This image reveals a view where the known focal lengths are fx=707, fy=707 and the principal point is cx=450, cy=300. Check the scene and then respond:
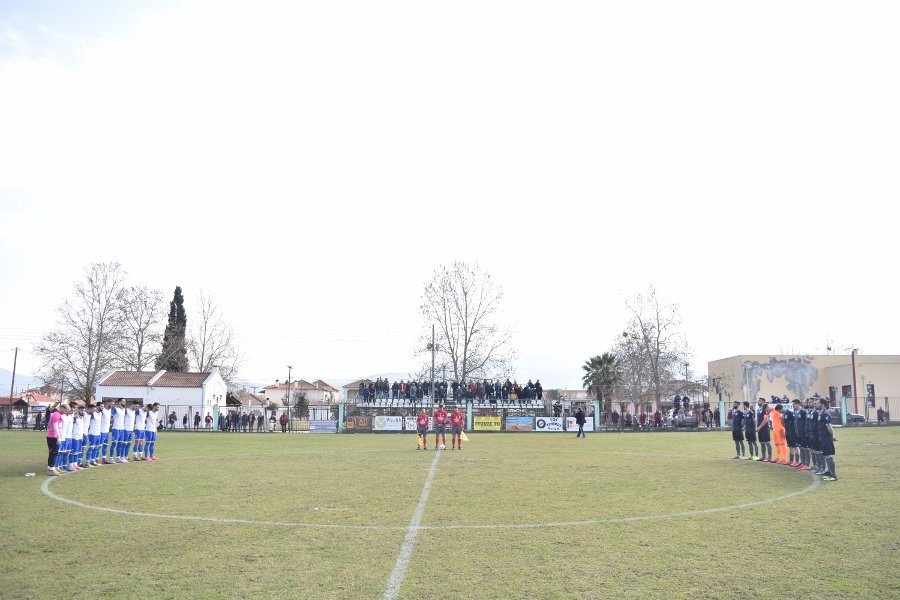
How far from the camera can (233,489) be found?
15.9m

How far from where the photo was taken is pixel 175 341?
77.9 m

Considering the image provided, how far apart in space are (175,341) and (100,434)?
59043mm

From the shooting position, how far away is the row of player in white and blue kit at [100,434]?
65.7 ft

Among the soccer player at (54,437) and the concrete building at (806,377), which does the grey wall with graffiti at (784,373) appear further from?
the soccer player at (54,437)

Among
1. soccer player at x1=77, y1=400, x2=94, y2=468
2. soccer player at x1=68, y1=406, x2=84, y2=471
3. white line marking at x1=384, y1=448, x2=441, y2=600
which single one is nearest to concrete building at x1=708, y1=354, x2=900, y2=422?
soccer player at x1=77, y1=400, x2=94, y2=468

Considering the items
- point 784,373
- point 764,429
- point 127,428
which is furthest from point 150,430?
point 784,373

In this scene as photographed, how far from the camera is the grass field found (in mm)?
7703

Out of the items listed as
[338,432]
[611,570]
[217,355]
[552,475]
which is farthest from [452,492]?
[217,355]

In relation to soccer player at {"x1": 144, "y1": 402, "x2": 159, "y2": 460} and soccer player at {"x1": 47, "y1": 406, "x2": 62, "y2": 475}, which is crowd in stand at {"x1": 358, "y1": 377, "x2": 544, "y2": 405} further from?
soccer player at {"x1": 47, "y1": 406, "x2": 62, "y2": 475}

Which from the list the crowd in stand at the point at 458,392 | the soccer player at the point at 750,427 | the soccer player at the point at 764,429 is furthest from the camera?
the crowd in stand at the point at 458,392

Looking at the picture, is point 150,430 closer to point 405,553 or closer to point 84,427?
point 84,427

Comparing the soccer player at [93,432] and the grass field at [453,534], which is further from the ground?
the soccer player at [93,432]

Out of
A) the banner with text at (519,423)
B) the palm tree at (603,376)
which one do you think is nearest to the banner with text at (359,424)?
the banner with text at (519,423)

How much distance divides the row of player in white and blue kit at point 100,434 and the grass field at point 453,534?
1.23m
